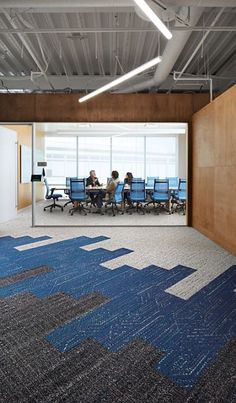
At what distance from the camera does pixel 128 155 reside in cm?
1331

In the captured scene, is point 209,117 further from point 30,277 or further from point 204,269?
point 30,277

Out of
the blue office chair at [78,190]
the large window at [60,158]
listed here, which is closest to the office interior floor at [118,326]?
the blue office chair at [78,190]

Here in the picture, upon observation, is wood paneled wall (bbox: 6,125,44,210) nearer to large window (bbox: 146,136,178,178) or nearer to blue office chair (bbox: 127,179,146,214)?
blue office chair (bbox: 127,179,146,214)

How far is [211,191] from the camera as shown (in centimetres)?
498

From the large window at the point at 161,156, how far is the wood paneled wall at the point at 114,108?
7043mm

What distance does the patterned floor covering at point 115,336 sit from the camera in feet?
4.98

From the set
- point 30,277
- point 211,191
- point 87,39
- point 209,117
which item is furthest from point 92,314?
point 87,39

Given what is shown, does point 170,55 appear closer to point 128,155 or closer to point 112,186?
point 112,186

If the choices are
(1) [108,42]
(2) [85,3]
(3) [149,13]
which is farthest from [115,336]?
(1) [108,42]

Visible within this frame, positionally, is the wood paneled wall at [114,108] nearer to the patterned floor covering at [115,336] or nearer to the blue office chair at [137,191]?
the blue office chair at [137,191]

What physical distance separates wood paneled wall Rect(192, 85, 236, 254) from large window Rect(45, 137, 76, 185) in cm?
820

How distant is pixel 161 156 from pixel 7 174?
27.8ft

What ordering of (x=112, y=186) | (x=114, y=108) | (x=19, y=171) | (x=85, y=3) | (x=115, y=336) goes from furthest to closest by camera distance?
(x=19, y=171)
(x=112, y=186)
(x=114, y=108)
(x=85, y=3)
(x=115, y=336)

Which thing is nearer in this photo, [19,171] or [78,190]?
[78,190]
